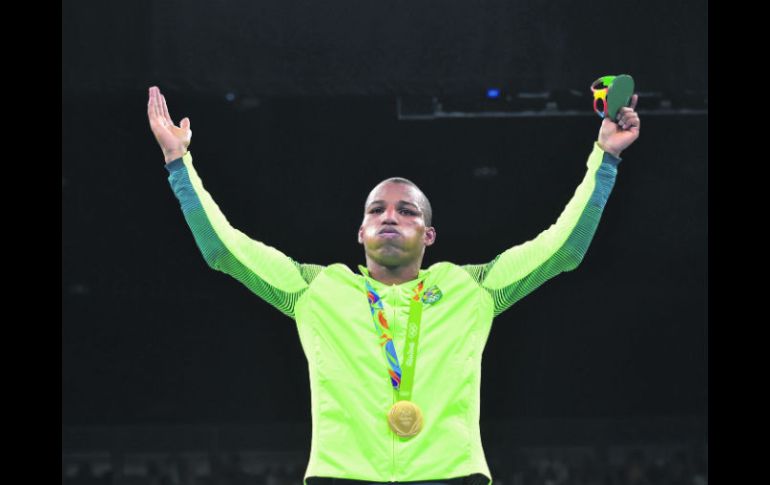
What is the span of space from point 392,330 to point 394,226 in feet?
1.11

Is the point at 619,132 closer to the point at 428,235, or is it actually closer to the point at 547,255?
the point at 547,255

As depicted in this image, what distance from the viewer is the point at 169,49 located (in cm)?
579

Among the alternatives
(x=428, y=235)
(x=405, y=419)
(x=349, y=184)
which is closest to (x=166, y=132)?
(x=428, y=235)

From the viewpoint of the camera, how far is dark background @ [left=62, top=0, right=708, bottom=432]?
5.79 metres

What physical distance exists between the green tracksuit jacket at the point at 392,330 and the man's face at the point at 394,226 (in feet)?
0.28

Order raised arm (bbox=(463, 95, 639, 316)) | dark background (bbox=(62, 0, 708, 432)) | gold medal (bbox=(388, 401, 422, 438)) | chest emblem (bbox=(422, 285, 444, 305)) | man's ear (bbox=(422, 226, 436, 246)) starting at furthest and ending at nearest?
1. dark background (bbox=(62, 0, 708, 432))
2. man's ear (bbox=(422, 226, 436, 246))
3. raised arm (bbox=(463, 95, 639, 316))
4. chest emblem (bbox=(422, 285, 444, 305))
5. gold medal (bbox=(388, 401, 422, 438))

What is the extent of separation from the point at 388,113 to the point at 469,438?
14.5 ft

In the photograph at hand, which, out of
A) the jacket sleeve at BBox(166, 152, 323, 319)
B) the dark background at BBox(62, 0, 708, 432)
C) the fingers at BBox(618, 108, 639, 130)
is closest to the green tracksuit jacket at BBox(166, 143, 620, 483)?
the jacket sleeve at BBox(166, 152, 323, 319)

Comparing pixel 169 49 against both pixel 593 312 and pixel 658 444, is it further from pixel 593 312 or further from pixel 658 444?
pixel 658 444

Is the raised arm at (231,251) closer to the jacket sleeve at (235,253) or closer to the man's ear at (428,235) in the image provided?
the jacket sleeve at (235,253)

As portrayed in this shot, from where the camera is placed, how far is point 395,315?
Answer: 133 inches

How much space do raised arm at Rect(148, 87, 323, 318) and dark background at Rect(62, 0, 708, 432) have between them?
239cm

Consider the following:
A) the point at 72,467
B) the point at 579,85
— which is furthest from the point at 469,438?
the point at 72,467

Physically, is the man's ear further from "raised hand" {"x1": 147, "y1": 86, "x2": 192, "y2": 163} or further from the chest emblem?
"raised hand" {"x1": 147, "y1": 86, "x2": 192, "y2": 163}
